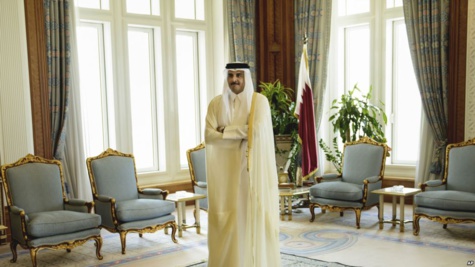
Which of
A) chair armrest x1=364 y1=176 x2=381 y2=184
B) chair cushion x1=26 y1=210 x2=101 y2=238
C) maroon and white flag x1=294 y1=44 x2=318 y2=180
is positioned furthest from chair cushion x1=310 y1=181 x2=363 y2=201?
Result: chair cushion x1=26 y1=210 x2=101 y2=238

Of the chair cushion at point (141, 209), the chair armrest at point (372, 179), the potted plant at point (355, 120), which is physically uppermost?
the potted plant at point (355, 120)

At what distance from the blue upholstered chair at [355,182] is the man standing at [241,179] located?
239 centimetres

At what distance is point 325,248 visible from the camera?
518cm

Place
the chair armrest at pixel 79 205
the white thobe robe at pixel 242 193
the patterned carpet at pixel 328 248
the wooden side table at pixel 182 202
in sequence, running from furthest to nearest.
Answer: the wooden side table at pixel 182 202 → the chair armrest at pixel 79 205 → the patterned carpet at pixel 328 248 → the white thobe robe at pixel 242 193

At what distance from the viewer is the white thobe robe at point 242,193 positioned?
→ 382cm

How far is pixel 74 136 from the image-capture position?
255 inches

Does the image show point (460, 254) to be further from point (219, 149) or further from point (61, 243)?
point (61, 243)

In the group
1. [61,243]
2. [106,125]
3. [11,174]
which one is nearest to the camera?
[61,243]

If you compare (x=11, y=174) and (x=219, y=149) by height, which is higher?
(x=219, y=149)

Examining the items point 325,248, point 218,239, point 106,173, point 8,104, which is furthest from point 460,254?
point 8,104

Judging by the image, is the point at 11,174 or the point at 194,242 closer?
the point at 11,174

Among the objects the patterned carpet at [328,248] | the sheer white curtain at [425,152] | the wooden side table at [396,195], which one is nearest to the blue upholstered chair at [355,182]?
the wooden side table at [396,195]

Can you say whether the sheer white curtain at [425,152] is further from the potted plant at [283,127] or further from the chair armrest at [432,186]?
the potted plant at [283,127]

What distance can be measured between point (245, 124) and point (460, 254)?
2.55 meters
